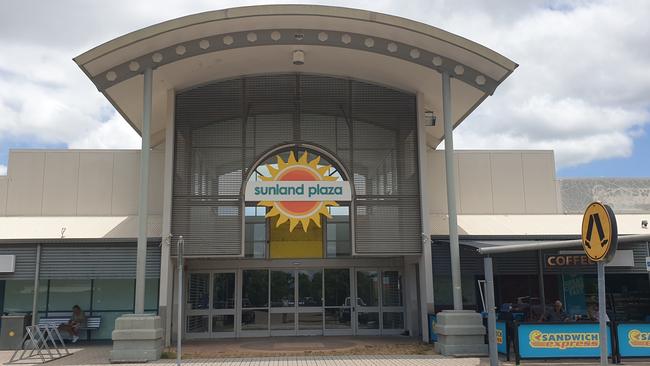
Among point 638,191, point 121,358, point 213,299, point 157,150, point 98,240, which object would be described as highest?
point 157,150

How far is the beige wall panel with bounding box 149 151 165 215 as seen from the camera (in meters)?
18.9

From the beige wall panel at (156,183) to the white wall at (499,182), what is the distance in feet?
28.9

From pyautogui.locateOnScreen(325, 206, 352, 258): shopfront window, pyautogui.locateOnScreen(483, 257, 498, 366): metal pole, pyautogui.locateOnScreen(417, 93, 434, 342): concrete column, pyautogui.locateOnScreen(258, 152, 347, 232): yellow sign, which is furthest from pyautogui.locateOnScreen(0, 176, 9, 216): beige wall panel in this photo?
pyautogui.locateOnScreen(483, 257, 498, 366): metal pole

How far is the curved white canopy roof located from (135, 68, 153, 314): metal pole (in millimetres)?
776

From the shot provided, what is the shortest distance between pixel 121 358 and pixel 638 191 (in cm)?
1745

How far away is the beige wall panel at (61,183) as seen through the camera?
18859mm

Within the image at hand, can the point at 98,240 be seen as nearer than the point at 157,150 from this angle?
Yes

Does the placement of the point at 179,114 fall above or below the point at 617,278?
above

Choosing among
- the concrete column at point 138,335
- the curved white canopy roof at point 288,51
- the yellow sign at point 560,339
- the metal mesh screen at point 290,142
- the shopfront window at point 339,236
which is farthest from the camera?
the shopfront window at point 339,236

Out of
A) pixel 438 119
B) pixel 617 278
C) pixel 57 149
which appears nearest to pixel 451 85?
pixel 438 119

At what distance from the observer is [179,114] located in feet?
52.7

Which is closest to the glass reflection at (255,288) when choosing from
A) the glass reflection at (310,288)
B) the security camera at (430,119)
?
the glass reflection at (310,288)

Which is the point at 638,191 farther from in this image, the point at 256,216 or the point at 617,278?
the point at 256,216

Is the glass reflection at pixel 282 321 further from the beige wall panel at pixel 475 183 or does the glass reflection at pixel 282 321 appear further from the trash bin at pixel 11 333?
the trash bin at pixel 11 333
